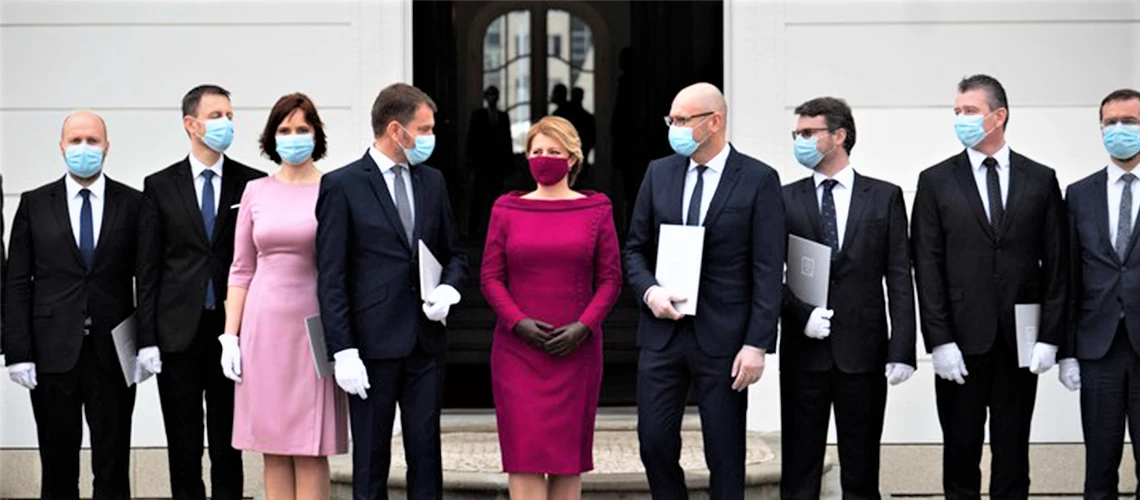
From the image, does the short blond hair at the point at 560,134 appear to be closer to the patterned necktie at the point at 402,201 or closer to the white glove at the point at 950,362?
the patterned necktie at the point at 402,201

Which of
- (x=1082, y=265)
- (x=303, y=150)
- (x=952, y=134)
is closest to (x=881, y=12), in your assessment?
(x=952, y=134)

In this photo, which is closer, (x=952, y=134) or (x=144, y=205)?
(x=144, y=205)

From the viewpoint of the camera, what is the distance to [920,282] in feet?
21.4

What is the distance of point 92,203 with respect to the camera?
6754 mm

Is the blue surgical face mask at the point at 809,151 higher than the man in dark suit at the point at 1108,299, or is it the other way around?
the blue surgical face mask at the point at 809,151

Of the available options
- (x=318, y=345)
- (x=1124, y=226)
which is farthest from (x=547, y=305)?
(x=1124, y=226)

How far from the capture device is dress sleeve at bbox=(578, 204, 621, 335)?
6.16 meters

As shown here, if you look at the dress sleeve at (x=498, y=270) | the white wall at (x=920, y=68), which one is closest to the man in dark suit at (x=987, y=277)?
the dress sleeve at (x=498, y=270)

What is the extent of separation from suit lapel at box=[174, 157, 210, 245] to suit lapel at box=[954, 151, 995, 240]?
2950 mm

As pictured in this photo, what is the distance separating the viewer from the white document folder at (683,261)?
20.1 feet

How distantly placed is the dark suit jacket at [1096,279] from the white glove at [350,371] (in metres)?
2.75

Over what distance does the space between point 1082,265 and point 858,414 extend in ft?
3.54

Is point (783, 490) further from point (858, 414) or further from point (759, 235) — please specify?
point (759, 235)

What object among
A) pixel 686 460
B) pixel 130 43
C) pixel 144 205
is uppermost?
pixel 130 43
